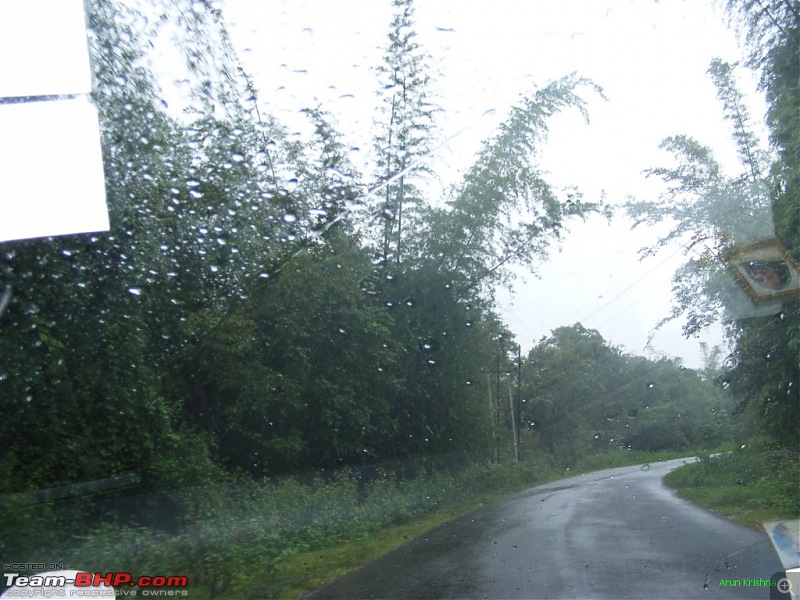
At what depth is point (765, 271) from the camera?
1005cm

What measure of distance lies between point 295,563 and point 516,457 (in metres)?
11.0

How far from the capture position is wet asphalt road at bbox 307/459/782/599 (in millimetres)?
5340

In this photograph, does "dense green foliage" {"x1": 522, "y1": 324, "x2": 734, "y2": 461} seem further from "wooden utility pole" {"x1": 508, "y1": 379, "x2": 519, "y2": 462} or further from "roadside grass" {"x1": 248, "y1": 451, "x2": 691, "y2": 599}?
"roadside grass" {"x1": 248, "y1": 451, "x2": 691, "y2": 599}

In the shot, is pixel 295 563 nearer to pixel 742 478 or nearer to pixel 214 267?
pixel 214 267

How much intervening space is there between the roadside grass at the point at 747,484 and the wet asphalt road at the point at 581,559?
447 millimetres

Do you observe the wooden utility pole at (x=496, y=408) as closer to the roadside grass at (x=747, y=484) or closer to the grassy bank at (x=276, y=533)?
the grassy bank at (x=276, y=533)

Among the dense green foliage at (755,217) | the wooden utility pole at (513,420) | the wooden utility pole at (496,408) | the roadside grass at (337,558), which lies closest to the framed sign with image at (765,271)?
the dense green foliage at (755,217)

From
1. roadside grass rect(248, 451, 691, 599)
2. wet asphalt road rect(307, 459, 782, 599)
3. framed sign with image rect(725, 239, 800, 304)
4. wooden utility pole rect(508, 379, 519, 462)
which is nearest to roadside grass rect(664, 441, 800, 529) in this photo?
wet asphalt road rect(307, 459, 782, 599)

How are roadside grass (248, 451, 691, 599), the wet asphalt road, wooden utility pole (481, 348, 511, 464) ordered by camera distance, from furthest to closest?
wooden utility pole (481, 348, 511, 464)
roadside grass (248, 451, 691, 599)
the wet asphalt road

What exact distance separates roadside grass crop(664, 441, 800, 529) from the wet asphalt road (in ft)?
1.47

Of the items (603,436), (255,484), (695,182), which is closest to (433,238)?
(695,182)

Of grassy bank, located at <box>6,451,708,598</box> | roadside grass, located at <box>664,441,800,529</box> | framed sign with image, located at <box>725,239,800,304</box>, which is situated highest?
framed sign with image, located at <box>725,239,800,304</box>

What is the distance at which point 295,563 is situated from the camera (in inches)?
291

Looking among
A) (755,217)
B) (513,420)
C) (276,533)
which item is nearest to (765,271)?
(755,217)
